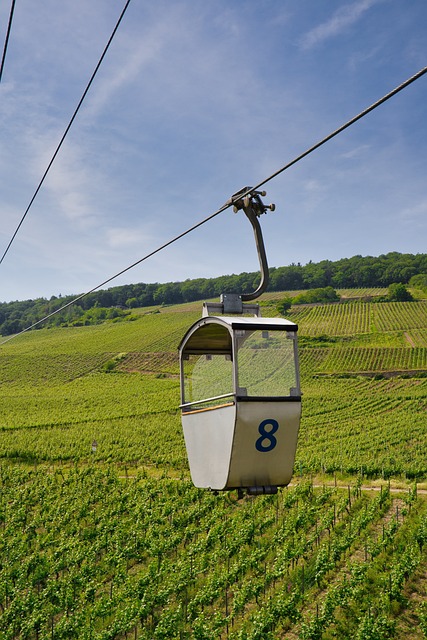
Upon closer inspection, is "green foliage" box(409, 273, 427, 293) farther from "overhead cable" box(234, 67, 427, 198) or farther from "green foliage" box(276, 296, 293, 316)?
"overhead cable" box(234, 67, 427, 198)

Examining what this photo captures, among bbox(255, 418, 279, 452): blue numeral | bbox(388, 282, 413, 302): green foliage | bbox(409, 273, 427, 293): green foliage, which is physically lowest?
bbox(255, 418, 279, 452): blue numeral

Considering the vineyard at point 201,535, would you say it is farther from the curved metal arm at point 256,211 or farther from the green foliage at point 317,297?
the green foliage at point 317,297

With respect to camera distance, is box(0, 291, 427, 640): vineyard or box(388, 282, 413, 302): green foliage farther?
box(388, 282, 413, 302): green foliage

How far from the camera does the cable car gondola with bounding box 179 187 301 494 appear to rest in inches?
230

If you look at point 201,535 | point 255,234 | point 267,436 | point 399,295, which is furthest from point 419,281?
point 267,436

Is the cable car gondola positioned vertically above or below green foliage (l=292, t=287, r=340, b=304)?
below

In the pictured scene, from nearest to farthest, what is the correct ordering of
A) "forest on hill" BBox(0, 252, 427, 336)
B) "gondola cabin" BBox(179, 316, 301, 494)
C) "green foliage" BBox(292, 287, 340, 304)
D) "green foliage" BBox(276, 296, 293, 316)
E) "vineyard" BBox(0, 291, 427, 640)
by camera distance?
"gondola cabin" BBox(179, 316, 301, 494)
"vineyard" BBox(0, 291, 427, 640)
"green foliage" BBox(276, 296, 293, 316)
"green foliage" BBox(292, 287, 340, 304)
"forest on hill" BBox(0, 252, 427, 336)

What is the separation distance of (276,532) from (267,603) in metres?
5.63

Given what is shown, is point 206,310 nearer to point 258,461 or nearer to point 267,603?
point 258,461

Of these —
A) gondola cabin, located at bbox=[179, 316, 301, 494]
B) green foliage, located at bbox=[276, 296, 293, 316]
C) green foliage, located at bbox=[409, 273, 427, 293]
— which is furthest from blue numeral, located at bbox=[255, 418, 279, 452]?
green foliage, located at bbox=[409, 273, 427, 293]

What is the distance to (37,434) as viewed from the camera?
4203 centimetres

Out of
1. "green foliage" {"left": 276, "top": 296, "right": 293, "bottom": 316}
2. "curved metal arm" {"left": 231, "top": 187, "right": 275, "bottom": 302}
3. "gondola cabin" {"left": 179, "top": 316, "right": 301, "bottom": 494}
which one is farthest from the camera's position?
"green foliage" {"left": 276, "top": 296, "right": 293, "bottom": 316}

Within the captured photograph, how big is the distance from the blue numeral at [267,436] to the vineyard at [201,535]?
11.0 meters

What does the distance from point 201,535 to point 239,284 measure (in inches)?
4631
